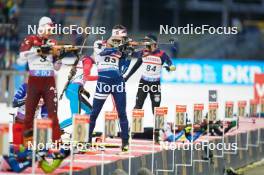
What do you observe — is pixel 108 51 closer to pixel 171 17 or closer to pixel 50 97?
pixel 50 97

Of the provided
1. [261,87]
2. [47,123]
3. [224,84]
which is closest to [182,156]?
[47,123]

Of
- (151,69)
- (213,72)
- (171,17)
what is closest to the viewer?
(151,69)

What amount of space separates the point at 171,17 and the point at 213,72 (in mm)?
10319

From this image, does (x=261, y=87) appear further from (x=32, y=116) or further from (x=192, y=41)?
(x=192, y=41)

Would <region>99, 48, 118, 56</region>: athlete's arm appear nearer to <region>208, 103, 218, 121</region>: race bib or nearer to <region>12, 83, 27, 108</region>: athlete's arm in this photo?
<region>12, 83, 27, 108</region>: athlete's arm

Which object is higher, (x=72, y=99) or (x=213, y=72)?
(x=213, y=72)

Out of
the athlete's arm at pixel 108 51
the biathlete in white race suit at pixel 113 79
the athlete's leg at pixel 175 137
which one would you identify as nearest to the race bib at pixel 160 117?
the biathlete in white race suit at pixel 113 79

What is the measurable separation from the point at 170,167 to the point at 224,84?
23142 mm

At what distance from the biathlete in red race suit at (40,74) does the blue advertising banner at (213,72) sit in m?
24.1

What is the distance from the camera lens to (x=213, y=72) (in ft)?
140

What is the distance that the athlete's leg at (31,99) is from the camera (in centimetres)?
1770

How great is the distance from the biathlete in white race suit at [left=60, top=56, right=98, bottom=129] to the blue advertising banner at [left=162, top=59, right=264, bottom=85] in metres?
20.9

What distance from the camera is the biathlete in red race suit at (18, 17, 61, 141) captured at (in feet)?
57.7

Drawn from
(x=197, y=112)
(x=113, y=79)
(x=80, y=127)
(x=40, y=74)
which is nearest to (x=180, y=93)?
(x=197, y=112)
